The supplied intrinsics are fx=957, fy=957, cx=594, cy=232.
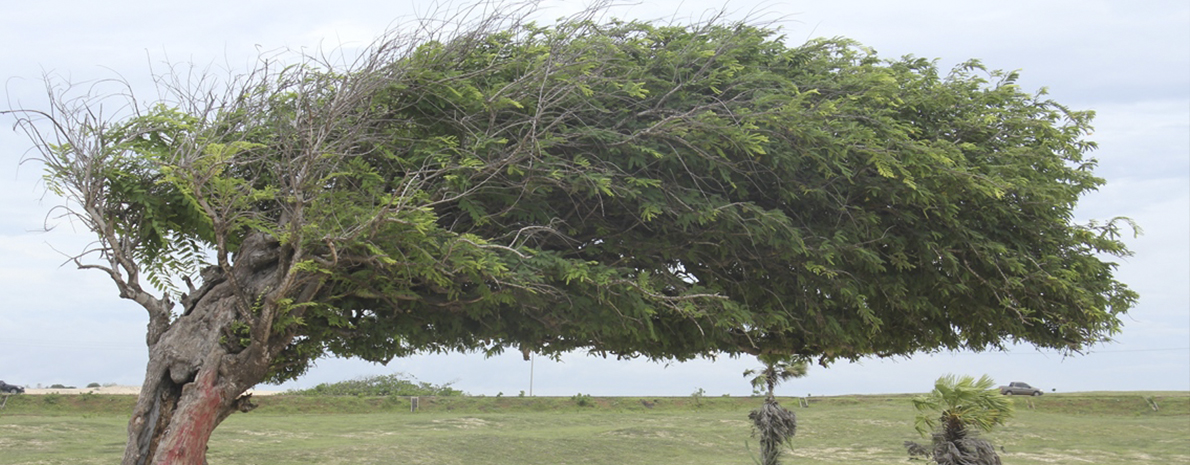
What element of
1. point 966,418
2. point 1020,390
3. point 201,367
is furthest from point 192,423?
point 1020,390

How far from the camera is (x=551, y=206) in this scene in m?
12.6

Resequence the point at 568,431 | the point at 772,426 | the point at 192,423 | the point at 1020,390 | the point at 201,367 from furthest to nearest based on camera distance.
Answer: the point at 1020,390
the point at 568,431
the point at 772,426
the point at 201,367
the point at 192,423

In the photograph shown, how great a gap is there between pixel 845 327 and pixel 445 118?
683cm

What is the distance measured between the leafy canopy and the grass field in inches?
556

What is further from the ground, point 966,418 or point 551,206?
point 551,206

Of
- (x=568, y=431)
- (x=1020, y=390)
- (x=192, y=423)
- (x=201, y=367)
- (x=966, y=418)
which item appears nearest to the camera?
(x=192, y=423)

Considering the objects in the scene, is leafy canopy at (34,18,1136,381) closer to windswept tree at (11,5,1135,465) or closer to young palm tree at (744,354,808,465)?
windswept tree at (11,5,1135,465)

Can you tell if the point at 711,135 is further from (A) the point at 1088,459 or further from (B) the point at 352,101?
(A) the point at 1088,459

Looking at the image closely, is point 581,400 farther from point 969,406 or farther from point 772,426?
point 969,406

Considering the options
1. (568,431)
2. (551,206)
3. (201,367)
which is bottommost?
(568,431)

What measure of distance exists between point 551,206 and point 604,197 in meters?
0.72

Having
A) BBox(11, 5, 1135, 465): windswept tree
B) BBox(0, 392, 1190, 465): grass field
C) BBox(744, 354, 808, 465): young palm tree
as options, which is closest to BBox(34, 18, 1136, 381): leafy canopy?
BBox(11, 5, 1135, 465): windswept tree

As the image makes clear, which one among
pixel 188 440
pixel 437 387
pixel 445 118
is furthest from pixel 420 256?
pixel 437 387

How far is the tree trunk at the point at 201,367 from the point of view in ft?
37.0
